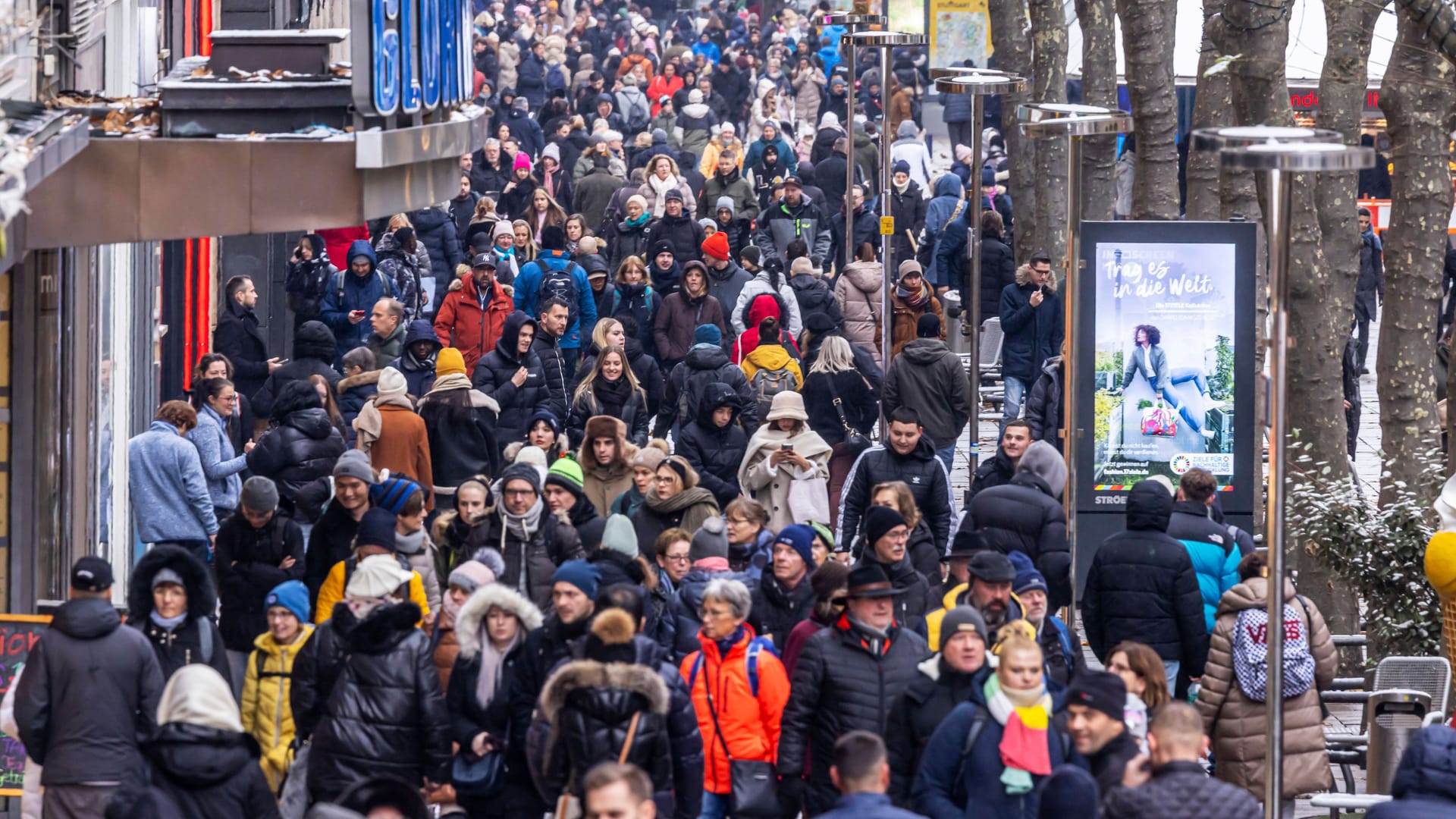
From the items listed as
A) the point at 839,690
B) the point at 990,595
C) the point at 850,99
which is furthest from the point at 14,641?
the point at 850,99

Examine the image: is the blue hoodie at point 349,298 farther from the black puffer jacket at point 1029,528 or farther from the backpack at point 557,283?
the black puffer jacket at point 1029,528

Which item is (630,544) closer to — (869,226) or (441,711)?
(441,711)

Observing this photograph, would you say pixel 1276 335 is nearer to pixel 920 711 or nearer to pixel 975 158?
pixel 920 711

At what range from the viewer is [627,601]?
30.9 feet

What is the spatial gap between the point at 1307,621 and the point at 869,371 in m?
6.84

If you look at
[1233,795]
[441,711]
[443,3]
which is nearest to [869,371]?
[443,3]

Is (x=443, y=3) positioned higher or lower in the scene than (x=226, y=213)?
higher

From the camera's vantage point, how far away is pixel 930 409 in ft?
54.5

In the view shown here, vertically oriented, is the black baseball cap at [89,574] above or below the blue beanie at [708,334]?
below

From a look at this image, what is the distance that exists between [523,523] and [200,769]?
3.14 meters

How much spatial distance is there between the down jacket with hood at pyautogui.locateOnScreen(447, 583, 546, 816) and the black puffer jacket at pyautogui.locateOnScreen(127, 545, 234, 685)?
3.29 feet

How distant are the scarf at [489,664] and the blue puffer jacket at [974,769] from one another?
1.75 meters

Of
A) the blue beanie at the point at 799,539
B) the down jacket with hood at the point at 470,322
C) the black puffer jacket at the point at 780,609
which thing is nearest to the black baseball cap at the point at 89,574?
the black puffer jacket at the point at 780,609

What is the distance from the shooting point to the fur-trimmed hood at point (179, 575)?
379 inches
